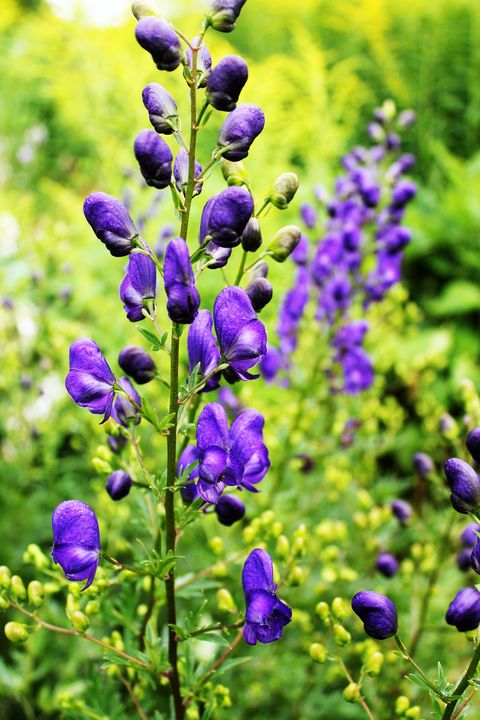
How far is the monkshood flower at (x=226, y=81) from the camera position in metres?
1.00

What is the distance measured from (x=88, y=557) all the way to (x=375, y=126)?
2112 millimetres

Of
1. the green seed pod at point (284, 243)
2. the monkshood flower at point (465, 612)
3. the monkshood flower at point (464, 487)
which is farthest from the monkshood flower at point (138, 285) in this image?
the monkshood flower at point (465, 612)

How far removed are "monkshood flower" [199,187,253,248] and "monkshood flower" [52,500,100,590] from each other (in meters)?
0.51

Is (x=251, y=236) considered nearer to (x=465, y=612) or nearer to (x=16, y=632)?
(x=465, y=612)

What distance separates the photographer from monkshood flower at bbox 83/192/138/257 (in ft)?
3.47

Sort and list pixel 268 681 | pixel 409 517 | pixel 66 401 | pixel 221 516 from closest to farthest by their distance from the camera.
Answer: pixel 221 516 < pixel 409 517 < pixel 268 681 < pixel 66 401

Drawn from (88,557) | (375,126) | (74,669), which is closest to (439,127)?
(375,126)

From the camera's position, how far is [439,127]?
6.78m

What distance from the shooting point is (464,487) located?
1076mm

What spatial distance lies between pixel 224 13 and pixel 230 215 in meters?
0.31

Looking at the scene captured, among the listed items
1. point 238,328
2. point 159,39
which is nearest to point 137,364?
point 238,328

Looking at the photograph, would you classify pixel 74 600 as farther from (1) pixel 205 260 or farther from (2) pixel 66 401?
(2) pixel 66 401

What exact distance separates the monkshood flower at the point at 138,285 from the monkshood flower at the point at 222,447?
0.21m

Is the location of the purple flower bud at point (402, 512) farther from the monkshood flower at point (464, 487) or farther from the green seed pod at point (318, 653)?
the monkshood flower at point (464, 487)
